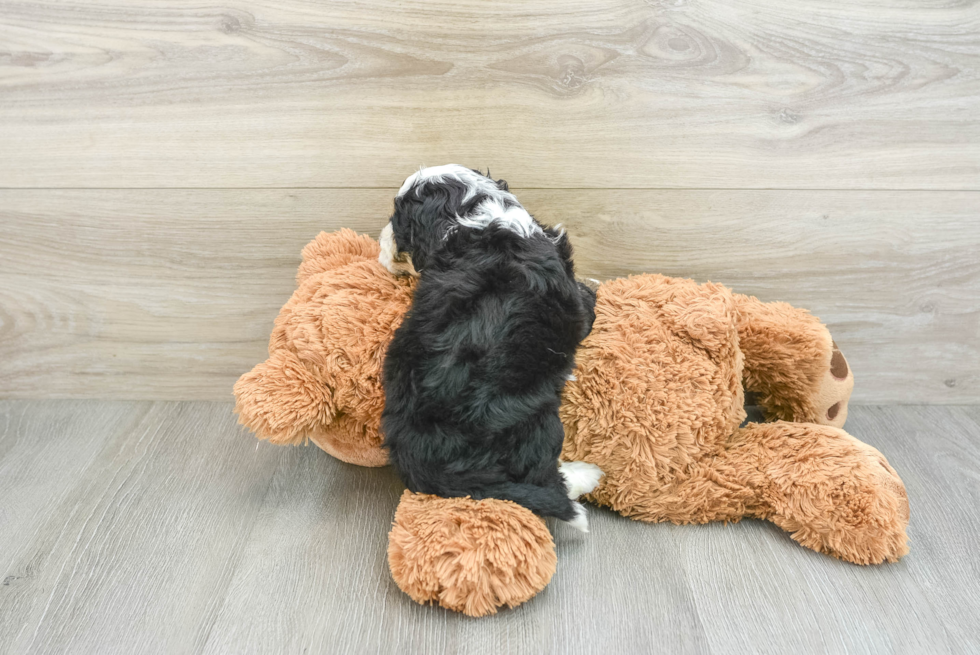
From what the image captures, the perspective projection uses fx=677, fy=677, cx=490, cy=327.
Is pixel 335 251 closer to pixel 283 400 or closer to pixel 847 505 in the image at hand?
pixel 283 400

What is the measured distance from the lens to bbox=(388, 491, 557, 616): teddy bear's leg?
0.66m

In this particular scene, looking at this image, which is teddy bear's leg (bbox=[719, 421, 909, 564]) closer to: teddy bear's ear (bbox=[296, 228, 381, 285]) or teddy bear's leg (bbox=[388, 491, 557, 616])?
teddy bear's leg (bbox=[388, 491, 557, 616])

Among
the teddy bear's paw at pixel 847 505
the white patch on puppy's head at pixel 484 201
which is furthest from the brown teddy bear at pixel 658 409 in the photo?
the white patch on puppy's head at pixel 484 201

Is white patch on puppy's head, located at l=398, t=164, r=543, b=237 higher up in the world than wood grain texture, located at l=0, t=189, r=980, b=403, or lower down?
higher up

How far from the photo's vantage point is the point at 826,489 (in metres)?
0.75

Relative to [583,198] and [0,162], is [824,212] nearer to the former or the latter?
[583,198]

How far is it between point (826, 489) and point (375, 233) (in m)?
0.67

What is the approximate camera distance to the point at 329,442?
2.89ft

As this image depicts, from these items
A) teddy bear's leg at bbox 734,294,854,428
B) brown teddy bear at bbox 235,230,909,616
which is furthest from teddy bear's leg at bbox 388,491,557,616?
teddy bear's leg at bbox 734,294,854,428

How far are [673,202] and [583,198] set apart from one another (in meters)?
0.13

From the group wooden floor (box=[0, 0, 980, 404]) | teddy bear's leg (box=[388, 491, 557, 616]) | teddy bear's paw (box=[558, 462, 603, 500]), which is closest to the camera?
teddy bear's leg (box=[388, 491, 557, 616])

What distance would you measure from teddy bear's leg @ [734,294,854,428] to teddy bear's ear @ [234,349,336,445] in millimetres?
528

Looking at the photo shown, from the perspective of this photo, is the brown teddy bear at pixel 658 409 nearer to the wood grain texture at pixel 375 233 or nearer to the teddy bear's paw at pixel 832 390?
the teddy bear's paw at pixel 832 390

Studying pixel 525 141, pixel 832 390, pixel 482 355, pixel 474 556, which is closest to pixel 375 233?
pixel 525 141
